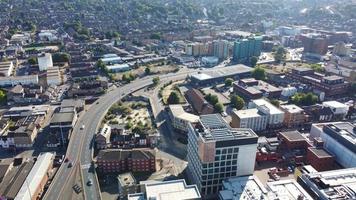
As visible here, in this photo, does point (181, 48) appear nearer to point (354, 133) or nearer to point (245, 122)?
point (245, 122)

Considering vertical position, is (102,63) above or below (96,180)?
above

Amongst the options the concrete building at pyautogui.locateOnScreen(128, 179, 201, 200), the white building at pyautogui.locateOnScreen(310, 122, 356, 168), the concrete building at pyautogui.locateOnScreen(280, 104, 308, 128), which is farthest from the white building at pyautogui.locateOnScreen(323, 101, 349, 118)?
the concrete building at pyautogui.locateOnScreen(128, 179, 201, 200)

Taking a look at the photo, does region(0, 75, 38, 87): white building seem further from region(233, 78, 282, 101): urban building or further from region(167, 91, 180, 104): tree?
region(233, 78, 282, 101): urban building

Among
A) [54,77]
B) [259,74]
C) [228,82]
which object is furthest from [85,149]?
[259,74]

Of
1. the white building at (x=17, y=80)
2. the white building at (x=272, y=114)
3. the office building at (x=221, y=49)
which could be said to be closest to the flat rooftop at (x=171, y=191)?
the white building at (x=272, y=114)

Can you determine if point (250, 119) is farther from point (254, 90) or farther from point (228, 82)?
point (228, 82)

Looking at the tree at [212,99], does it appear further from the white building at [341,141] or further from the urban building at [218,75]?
the white building at [341,141]

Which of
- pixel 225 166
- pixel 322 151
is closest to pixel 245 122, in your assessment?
pixel 322 151
